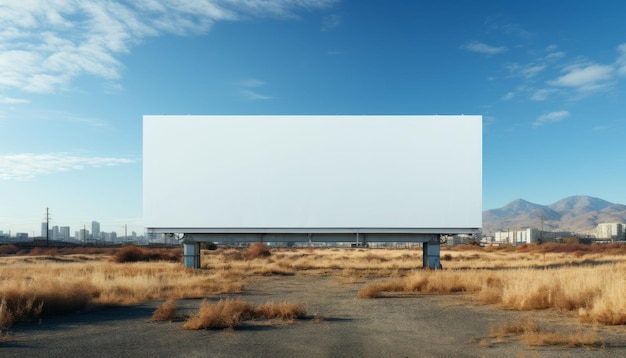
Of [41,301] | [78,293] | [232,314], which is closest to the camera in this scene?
[232,314]

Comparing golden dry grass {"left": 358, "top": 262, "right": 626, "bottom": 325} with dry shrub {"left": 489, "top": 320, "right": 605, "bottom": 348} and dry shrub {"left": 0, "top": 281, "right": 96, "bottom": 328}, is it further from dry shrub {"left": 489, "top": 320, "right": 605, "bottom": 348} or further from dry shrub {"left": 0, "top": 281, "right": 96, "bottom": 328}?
dry shrub {"left": 0, "top": 281, "right": 96, "bottom": 328}

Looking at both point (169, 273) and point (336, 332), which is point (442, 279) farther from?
point (169, 273)

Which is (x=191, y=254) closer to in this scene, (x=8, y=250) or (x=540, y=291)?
(x=540, y=291)

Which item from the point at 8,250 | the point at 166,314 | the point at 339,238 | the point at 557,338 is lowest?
the point at 8,250

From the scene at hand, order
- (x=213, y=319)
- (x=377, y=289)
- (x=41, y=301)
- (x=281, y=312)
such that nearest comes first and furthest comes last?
(x=213, y=319), (x=281, y=312), (x=41, y=301), (x=377, y=289)

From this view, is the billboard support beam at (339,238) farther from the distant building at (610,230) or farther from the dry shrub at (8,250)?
the distant building at (610,230)

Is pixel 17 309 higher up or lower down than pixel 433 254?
higher up

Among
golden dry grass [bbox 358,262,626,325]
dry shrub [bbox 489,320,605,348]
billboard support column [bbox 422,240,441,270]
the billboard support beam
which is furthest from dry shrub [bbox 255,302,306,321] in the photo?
billboard support column [bbox 422,240,441,270]

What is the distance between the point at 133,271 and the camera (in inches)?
963

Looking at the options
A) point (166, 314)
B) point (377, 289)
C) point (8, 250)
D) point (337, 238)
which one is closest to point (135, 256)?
point (337, 238)

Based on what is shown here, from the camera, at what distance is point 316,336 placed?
9.39 metres

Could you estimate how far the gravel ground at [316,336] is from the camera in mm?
8141

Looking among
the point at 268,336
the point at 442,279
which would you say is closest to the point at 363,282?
the point at 442,279

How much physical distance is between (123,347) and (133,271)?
16.9 m
